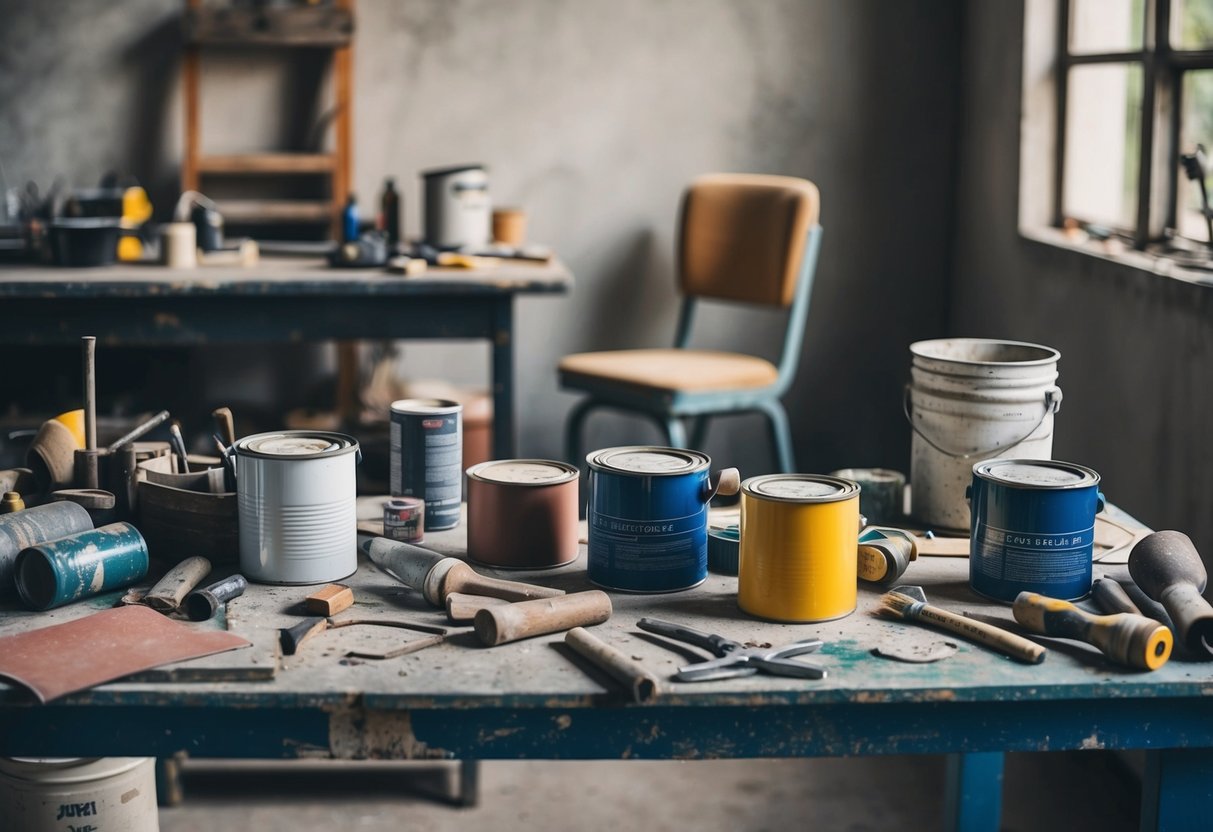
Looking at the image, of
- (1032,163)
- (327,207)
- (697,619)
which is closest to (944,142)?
(1032,163)

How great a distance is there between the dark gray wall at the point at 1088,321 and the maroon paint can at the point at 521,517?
1.41m

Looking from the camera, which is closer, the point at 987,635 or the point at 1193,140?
the point at 987,635

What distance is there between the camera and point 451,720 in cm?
130

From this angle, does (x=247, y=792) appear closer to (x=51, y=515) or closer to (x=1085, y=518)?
(x=51, y=515)

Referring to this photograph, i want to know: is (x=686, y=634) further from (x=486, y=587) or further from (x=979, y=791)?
(x=979, y=791)

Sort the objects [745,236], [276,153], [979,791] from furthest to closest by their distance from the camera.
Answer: [276,153], [745,236], [979,791]

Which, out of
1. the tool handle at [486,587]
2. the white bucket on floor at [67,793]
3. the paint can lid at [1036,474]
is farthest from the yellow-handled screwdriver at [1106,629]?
the white bucket on floor at [67,793]

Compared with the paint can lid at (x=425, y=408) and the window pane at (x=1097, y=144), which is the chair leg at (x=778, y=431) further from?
the paint can lid at (x=425, y=408)

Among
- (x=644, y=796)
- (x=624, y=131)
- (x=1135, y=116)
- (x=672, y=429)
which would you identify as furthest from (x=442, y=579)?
(x=624, y=131)

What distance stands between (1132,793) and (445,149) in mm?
2670

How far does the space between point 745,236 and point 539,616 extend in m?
2.70

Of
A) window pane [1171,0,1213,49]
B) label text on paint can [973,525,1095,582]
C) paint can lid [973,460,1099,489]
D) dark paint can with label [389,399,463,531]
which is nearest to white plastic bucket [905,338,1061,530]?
paint can lid [973,460,1099,489]

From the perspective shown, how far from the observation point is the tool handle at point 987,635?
136 centimetres

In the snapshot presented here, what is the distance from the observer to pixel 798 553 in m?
1.45
